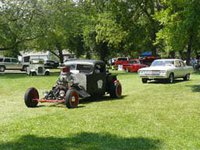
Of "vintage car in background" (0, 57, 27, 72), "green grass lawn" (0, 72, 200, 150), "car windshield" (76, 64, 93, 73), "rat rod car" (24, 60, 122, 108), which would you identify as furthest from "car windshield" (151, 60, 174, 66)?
"vintage car in background" (0, 57, 27, 72)

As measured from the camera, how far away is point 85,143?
8.27m

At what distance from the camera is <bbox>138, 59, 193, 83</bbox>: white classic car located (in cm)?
2578

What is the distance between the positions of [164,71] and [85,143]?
1804 cm

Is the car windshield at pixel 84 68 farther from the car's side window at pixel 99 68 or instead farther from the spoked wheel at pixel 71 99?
the spoked wheel at pixel 71 99

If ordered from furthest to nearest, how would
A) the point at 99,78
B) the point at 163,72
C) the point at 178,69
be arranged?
the point at 178,69, the point at 163,72, the point at 99,78

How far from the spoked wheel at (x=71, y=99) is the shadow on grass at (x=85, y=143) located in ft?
16.2

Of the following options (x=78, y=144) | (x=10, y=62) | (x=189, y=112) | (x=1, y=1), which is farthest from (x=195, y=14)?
(x=10, y=62)

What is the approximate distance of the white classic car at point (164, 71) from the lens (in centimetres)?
2578

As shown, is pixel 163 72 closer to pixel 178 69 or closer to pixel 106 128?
pixel 178 69

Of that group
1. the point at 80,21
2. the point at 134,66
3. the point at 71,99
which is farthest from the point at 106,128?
the point at 80,21

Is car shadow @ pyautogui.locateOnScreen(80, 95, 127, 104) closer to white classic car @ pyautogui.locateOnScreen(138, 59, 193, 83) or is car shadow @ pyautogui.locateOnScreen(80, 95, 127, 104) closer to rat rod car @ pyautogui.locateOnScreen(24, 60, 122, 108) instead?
rat rod car @ pyautogui.locateOnScreen(24, 60, 122, 108)

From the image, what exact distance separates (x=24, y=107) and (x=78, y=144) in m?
6.97

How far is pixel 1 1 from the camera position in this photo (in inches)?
1607

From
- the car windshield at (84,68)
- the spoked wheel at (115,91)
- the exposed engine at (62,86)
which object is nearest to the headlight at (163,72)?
the spoked wheel at (115,91)
